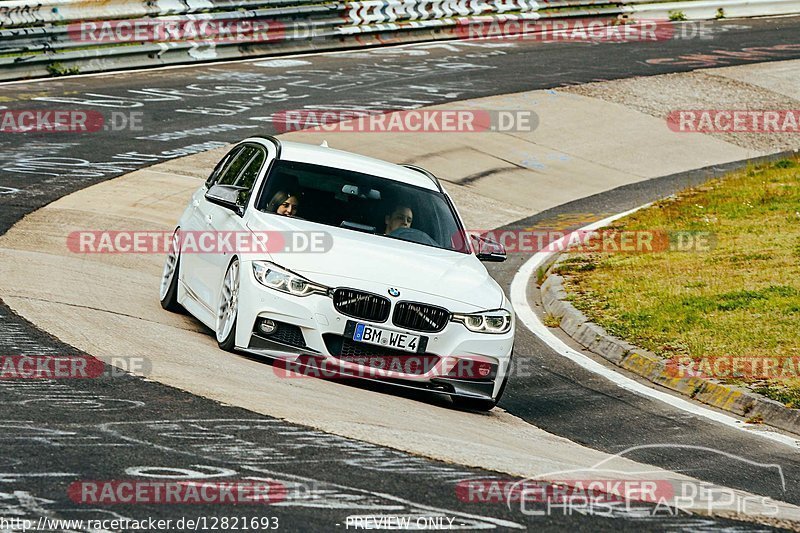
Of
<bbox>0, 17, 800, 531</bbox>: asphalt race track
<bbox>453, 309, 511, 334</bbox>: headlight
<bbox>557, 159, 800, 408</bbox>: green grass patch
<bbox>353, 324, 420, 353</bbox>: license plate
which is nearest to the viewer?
<bbox>0, 17, 800, 531</bbox>: asphalt race track

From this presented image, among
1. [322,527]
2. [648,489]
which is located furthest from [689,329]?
[322,527]

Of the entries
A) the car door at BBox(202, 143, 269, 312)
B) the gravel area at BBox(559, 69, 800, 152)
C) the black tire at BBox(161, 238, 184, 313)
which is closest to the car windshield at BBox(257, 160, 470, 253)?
the car door at BBox(202, 143, 269, 312)

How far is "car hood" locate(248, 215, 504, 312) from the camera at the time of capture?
9.17 metres

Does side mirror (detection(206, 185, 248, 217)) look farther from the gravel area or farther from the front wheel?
the gravel area

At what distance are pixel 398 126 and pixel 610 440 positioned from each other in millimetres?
14166

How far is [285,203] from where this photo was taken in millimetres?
10352

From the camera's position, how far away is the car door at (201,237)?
1042 centimetres

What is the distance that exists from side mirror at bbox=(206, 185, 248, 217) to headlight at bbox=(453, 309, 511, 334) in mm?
2139

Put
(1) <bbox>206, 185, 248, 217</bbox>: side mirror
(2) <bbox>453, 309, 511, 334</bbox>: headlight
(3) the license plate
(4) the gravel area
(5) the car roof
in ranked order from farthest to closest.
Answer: (4) the gravel area < (5) the car roof < (1) <bbox>206, 185, 248, 217</bbox>: side mirror < (2) <bbox>453, 309, 511, 334</bbox>: headlight < (3) the license plate

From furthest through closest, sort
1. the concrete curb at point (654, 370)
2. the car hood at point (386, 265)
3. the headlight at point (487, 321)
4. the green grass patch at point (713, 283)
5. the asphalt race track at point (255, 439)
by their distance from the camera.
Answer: the green grass patch at point (713, 283), the concrete curb at point (654, 370), the headlight at point (487, 321), the car hood at point (386, 265), the asphalt race track at point (255, 439)

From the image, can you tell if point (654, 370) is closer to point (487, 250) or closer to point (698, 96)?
point (487, 250)

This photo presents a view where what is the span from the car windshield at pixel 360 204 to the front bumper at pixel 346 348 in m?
1.13

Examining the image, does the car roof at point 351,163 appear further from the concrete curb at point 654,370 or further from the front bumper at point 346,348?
the concrete curb at point 654,370

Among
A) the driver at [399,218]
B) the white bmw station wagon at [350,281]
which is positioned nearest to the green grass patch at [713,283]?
the white bmw station wagon at [350,281]
